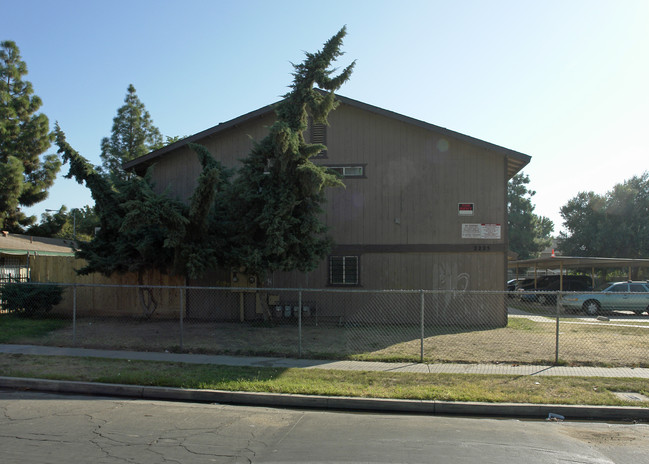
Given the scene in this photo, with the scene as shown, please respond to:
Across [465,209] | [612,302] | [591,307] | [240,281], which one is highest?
[465,209]

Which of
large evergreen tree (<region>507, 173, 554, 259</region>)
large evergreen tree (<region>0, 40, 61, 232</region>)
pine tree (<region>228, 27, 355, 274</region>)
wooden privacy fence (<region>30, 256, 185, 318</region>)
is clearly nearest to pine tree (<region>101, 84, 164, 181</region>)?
large evergreen tree (<region>0, 40, 61, 232</region>)

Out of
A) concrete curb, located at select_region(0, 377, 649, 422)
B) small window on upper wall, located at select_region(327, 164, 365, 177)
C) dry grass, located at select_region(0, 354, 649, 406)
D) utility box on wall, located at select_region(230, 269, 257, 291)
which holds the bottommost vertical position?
concrete curb, located at select_region(0, 377, 649, 422)

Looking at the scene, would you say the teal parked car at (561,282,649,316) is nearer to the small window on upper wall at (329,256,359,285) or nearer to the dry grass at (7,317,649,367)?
the dry grass at (7,317,649,367)

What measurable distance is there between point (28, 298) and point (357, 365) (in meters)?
11.0

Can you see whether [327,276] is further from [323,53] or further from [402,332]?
[323,53]

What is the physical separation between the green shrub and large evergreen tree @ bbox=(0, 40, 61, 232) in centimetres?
1533

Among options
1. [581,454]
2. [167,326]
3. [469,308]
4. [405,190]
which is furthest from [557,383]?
[167,326]

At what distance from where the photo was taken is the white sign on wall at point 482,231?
1493cm

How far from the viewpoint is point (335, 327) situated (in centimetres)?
1429

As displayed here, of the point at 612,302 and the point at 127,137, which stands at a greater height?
the point at 127,137

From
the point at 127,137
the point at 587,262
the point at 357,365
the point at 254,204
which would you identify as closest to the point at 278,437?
the point at 357,365

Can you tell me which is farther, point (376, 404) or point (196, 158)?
point (196, 158)

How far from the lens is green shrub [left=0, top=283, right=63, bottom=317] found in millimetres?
14648

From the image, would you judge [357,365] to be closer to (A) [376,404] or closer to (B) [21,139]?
(A) [376,404]
